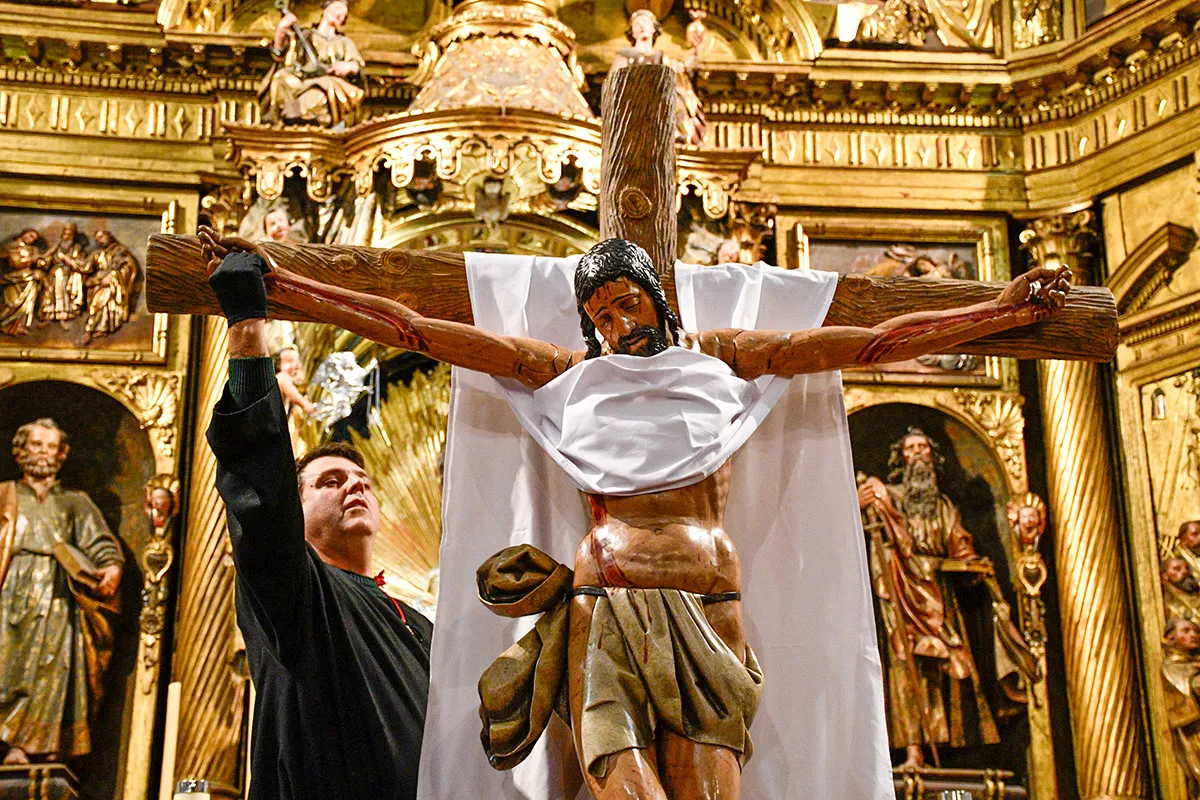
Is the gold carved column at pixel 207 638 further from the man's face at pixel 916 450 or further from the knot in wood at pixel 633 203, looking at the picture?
the knot in wood at pixel 633 203

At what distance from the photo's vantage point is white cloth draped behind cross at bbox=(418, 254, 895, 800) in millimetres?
3348

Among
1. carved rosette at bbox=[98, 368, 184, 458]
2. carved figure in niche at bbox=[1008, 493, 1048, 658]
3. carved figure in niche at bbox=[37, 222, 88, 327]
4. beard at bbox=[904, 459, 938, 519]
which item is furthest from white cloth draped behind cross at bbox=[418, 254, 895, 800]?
carved figure in niche at bbox=[37, 222, 88, 327]

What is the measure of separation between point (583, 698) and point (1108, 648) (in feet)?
17.7

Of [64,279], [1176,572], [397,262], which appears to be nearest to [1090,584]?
[1176,572]

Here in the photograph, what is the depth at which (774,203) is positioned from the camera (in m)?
8.55

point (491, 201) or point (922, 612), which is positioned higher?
point (491, 201)

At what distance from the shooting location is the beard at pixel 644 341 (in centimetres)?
336

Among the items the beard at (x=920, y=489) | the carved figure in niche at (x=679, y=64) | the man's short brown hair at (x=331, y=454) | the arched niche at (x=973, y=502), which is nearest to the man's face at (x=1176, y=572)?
the arched niche at (x=973, y=502)

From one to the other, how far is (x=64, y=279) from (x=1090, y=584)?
5641mm

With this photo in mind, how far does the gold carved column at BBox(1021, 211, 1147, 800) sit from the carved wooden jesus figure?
15.0ft

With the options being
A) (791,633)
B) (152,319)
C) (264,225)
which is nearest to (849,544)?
(791,633)

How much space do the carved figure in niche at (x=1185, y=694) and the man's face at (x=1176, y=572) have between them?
0.25 meters

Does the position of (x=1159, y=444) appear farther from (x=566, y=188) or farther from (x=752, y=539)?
(x=752, y=539)

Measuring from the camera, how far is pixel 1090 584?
7.81 metres
